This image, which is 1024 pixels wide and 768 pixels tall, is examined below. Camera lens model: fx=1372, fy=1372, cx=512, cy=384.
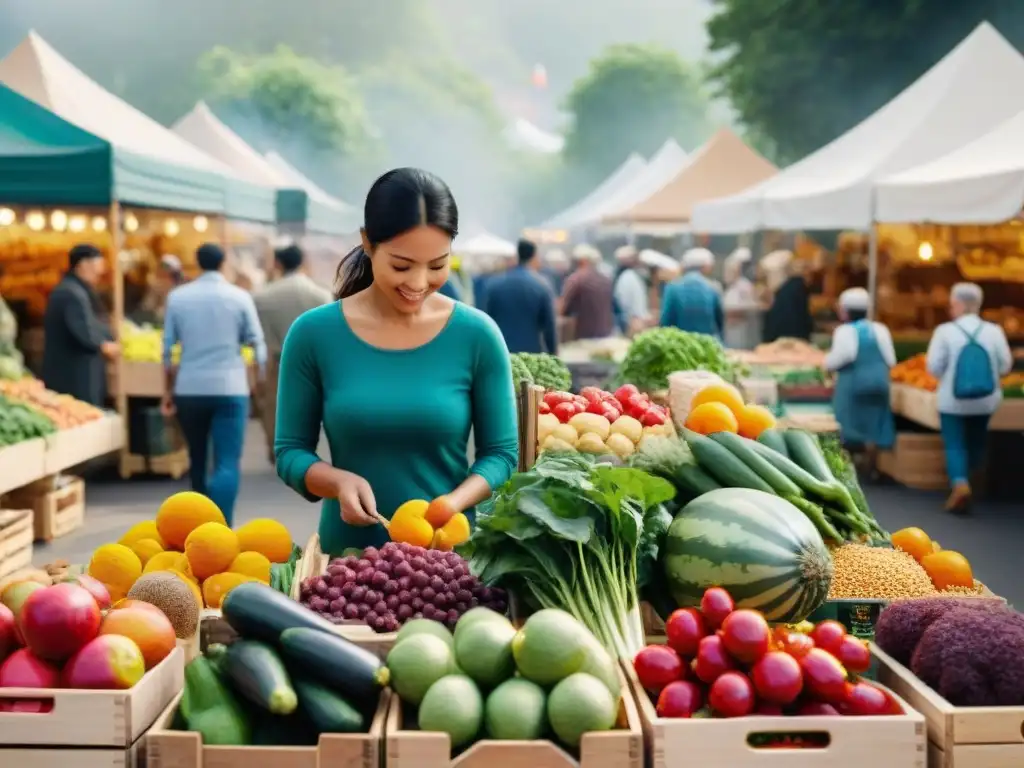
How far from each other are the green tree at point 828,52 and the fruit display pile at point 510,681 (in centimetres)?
2727

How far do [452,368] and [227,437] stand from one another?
5573 mm

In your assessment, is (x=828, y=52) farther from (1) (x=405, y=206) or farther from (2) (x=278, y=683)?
(2) (x=278, y=683)

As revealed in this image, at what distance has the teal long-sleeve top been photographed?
12.7 feet

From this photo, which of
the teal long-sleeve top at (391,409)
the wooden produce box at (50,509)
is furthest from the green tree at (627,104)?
the teal long-sleeve top at (391,409)

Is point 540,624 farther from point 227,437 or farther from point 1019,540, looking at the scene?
point 1019,540

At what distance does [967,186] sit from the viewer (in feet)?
36.2

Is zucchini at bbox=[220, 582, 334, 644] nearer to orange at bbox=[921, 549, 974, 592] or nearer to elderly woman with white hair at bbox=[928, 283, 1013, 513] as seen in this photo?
orange at bbox=[921, 549, 974, 592]

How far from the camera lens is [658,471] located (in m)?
3.98

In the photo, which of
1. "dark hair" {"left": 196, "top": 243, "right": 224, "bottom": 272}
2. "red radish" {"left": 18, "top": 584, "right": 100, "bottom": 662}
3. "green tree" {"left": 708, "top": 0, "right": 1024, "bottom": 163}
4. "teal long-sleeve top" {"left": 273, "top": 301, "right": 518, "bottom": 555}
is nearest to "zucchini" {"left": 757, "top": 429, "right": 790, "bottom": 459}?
"teal long-sleeve top" {"left": 273, "top": 301, "right": 518, "bottom": 555}

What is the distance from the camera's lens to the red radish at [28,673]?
287 cm

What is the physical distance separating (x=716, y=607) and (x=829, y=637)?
11.3 inches

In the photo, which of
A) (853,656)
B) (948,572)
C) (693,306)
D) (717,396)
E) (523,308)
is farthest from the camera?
(693,306)

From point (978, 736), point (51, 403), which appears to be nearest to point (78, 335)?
point (51, 403)

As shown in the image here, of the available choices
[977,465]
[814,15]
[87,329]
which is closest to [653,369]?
[977,465]
